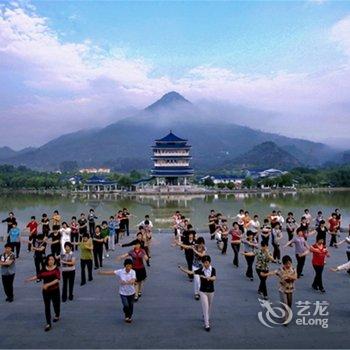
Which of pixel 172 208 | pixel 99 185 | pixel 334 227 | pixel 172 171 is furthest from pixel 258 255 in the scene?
pixel 99 185

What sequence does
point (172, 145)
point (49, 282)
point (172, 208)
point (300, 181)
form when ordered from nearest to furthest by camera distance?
1. point (49, 282)
2. point (172, 208)
3. point (172, 145)
4. point (300, 181)

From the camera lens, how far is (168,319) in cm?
644

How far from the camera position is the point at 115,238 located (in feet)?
44.0

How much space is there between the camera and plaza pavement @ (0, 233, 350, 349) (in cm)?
558

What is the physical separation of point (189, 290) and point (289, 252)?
5010 mm

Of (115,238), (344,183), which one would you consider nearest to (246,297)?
(115,238)

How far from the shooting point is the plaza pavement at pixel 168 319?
5.58m

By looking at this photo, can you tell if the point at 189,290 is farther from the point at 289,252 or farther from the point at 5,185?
the point at 5,185

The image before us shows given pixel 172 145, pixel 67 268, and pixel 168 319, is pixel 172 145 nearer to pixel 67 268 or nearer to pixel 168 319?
pixel 67 268

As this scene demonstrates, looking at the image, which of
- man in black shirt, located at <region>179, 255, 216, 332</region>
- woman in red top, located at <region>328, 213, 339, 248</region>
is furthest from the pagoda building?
man in black shirt, located at <region>179, 255, 216, 332</region>

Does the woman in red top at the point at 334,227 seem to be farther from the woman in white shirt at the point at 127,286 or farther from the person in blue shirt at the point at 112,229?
the woman in white shirt at the point at 127,286

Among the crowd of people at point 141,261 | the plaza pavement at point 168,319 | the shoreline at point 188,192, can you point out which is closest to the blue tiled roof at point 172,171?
the shoreline at point 188,192

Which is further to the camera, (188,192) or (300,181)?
(300,181)

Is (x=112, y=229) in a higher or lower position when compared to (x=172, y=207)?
higher
